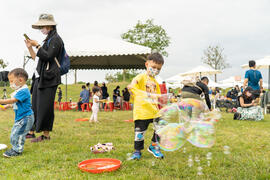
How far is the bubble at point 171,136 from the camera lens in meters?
3.05

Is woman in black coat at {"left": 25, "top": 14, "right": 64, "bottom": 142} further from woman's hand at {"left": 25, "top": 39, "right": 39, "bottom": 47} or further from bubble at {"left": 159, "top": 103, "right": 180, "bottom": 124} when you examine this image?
bubble at {"left": 159, "top": 103, "right": 180, "bottom": 124}

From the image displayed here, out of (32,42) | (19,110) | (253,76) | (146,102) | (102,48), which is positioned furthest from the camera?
(102,48)

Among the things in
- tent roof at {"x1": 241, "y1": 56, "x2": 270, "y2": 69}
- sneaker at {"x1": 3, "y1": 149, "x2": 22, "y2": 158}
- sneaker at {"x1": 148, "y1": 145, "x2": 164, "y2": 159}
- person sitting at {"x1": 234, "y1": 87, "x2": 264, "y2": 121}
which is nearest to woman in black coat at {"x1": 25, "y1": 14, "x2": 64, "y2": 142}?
sneaker at {"x1": 3, "y1": 149, "x2": 22, "y2": 158}

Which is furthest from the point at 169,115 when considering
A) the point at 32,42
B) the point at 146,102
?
the point at 32,42

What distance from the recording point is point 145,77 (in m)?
3.48

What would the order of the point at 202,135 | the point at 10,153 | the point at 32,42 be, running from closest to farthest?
the point at 202,135 → the point at 10,153 → the point at 32,42

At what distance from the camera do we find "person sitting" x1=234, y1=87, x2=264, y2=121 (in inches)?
362

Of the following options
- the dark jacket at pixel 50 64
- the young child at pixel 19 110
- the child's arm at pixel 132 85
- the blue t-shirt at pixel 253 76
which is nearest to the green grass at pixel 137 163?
the young child at pixel 19 110

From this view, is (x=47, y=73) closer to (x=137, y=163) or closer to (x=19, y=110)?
(x=19, y=110)

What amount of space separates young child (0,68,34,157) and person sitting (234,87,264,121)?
802 cm

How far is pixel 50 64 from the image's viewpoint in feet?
14.6

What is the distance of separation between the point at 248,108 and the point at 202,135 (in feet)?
24.4

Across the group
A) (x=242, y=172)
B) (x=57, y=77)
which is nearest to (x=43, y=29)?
(x=57, y=77)

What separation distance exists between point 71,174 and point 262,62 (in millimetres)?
13490
